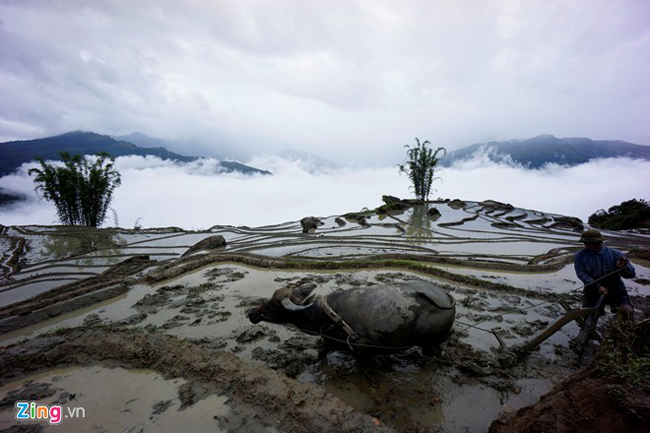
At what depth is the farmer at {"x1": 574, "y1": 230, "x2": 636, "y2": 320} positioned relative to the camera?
4402 millimetres

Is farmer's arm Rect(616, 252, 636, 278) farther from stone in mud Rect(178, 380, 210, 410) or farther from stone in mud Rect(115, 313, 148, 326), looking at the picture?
stone in mud Rect(115, 313, 148, 326)

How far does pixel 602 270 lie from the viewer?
4617 mm

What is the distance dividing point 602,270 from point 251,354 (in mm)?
6258

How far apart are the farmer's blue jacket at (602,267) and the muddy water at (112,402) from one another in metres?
6.19

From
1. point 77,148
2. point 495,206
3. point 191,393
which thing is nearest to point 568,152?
point 495,206

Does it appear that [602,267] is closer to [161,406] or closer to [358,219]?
[161,406]

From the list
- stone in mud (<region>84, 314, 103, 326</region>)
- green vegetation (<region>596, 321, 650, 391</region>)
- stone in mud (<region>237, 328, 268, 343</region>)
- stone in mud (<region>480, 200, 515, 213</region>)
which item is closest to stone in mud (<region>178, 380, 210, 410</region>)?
stone in mud (<region>237, 328, 268, 343</region>)

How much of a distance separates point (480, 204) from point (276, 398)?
3148 centimetres

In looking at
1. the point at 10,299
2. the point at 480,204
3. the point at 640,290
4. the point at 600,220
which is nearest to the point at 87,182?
the point at 10,299

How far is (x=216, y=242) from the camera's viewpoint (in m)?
14.9

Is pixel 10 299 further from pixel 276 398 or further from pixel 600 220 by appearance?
pixel 600 220

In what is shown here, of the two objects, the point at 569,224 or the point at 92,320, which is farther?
the point at 569,224
